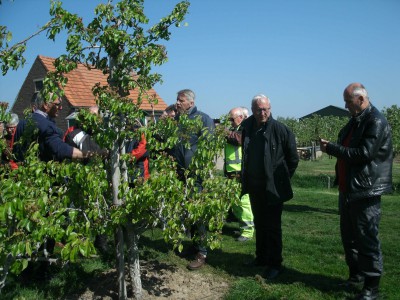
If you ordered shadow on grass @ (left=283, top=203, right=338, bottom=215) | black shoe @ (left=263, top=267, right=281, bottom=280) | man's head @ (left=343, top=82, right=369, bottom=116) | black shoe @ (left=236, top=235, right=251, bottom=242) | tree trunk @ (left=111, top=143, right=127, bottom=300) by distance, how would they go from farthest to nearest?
shadow on grass @ (left=283, top=203, right=338, bottom=215), black shoe @ (left=236, top=235, right=251, bottom=242), black shoe @ (left=263, top=267, right=281, bottom=280), man's head @ (left=343, top=82, right=369, bottom=116), tree trunk @ (left=111, top=143, right=127, bottom=300)

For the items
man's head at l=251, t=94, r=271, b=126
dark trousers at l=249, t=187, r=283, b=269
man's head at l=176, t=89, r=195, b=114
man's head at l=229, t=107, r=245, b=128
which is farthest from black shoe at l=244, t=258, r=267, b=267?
man's head at l=229, t=107, r=245, b=128

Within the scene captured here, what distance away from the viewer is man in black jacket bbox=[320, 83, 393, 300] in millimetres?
3793

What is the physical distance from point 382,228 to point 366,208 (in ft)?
12.5

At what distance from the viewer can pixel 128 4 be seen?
136 inches

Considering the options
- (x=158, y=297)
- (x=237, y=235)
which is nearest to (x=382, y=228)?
(x=237, y=235)

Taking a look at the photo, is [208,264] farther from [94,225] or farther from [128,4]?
[128,4]

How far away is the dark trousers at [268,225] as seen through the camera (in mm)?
4707

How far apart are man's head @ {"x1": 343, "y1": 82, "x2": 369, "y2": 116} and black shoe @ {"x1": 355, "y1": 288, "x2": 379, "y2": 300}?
1798mm

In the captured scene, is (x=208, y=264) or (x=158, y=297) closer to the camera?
(x=158, y=297)

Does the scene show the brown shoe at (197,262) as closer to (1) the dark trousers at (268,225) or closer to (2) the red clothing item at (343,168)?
(1) the dark trousers at (268,225)

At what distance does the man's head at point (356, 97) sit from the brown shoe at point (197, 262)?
98.7 inches

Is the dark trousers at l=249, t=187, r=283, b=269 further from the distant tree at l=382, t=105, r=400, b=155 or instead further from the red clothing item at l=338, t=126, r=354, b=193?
the distant tree at l=382, t=105, r=400, b=155

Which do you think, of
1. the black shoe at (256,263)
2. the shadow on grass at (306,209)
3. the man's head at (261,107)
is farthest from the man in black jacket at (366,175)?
the shadow on grass at (306,209)

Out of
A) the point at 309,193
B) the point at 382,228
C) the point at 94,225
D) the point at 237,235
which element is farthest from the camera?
the point at 309,193
